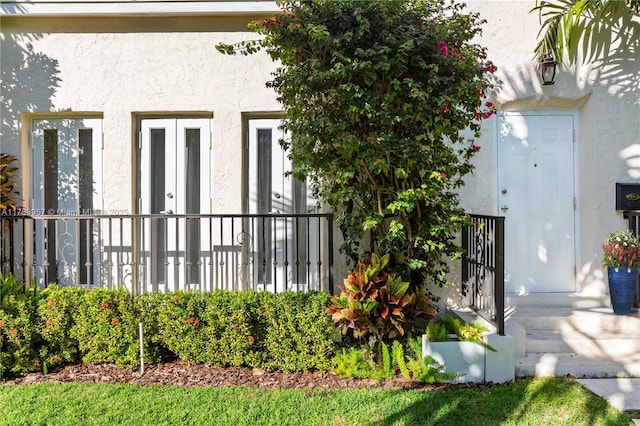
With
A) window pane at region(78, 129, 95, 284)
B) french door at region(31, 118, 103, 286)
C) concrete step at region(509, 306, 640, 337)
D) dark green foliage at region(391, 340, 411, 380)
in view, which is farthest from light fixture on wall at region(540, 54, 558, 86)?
window pane at region(78, 129, 95, 284)

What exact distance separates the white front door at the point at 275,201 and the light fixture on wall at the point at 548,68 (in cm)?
303

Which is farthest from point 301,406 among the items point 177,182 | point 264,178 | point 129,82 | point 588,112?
point 588,112

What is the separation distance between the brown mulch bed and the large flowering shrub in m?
2.08

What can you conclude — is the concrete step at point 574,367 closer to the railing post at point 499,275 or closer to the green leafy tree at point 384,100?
the railing post at point 499,275

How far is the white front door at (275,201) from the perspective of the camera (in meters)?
5.09

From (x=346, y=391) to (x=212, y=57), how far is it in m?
4.00

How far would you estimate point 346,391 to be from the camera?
353cm

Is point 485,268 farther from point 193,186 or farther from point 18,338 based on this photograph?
point 18,338

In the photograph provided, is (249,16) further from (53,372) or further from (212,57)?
(53,372)

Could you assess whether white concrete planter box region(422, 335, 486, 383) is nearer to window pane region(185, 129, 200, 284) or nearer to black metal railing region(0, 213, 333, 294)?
black metal railing region(0, 213, 333, 294)

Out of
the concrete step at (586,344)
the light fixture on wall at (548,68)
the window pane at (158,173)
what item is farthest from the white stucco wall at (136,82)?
the concrete step at (586,344)

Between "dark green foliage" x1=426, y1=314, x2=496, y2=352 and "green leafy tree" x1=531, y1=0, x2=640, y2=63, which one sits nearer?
"dark green foliage" x1=426, y1=314, x2=496, y2=352

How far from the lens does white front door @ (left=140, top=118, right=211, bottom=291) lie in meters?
5.11

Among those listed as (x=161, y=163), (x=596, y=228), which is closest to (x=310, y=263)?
(x=161, y=163)
